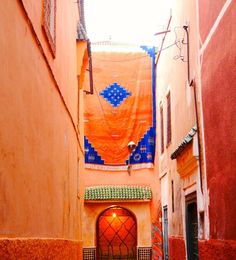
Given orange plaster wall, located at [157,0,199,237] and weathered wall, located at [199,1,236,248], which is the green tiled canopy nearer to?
orange plaster wall, located at [157,0,199,237]

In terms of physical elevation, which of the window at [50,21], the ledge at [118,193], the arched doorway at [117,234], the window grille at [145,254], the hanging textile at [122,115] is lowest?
the window grille at [145,254]

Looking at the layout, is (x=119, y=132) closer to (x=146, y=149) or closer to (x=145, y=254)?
(x=146, y=149)

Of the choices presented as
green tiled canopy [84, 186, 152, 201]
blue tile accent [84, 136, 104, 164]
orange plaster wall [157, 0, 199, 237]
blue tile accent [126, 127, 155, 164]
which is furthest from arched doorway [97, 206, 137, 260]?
orange plaster wall [157, 0, 199, 237]

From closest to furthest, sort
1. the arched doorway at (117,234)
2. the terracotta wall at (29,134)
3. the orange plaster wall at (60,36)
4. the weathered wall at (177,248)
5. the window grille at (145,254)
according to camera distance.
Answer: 1. the terracotta wall at (29,134)
2. the orange plaster wall at (60,36)
3. the weathered wall at (177,248)
4. the window grille at (145,254)
5. the arched doorway at (117,234)

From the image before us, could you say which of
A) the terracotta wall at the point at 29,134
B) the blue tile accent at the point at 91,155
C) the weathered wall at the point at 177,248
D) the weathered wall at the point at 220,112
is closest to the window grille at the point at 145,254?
the blue tile accent at the point at 91,155

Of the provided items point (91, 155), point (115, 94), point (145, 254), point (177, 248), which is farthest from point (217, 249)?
point (115, 94)

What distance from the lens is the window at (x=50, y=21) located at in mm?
6105

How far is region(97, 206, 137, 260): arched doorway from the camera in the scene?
2120cm

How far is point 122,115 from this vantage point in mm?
19594

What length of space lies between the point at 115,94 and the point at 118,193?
12.8ft

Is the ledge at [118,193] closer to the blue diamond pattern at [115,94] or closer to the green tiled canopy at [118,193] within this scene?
the green tiled canopy at [118,193]

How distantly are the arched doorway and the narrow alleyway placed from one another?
1.72 meters

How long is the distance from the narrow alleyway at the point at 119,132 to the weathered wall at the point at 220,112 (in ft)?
0.05

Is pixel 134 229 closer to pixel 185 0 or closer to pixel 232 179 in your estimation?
pixel 185 0
